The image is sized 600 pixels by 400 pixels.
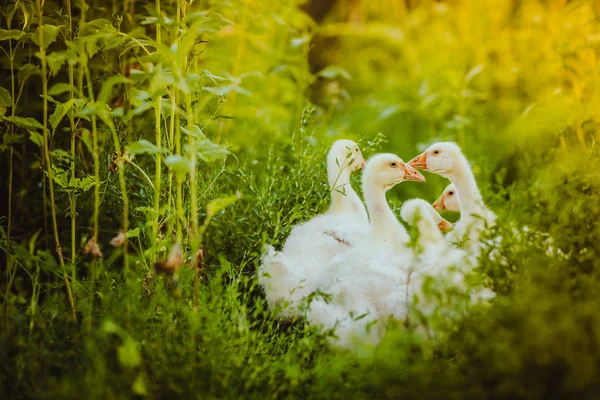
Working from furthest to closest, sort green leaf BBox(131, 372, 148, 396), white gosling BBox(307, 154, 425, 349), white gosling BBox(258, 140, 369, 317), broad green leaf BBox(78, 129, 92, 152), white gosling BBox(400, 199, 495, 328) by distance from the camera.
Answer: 1. white gosling BBox(258, 140, 369, 317)
2. white gosling BBox(307, 154, 425, 349)
3. broad green leaf BBox(78, 129, 92, 152)
4. white gosling BBox(400, 199, 495, 328)
5. green leaf BBox(131, 372, 148, 396)

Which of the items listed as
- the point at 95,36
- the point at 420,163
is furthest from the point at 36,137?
the point at 420,163

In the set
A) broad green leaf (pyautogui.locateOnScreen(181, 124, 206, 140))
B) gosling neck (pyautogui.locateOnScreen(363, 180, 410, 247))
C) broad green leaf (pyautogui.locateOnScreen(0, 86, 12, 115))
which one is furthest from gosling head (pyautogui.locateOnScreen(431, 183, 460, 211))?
broad green leaf (pyautogui.locateOnScreen(0, 86, 12, 115))

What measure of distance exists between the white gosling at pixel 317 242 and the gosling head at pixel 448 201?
0.54 metres

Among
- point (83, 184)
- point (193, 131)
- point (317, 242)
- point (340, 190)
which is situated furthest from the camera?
point (340, 190)

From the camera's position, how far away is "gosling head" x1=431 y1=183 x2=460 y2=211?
358cm

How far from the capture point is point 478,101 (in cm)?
509

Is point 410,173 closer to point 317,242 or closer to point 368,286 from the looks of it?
point 317,242

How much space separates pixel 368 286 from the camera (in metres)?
2.54

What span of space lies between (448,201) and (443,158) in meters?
0.52

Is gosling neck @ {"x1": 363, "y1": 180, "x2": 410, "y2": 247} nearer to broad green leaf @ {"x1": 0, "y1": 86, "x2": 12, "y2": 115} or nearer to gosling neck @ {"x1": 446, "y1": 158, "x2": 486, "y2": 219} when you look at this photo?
gosling neck @ {"x1": 446, "y1": 158, "x2": 486, "y2": 219}

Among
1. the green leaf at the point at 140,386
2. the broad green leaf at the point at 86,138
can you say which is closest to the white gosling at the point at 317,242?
the green leaf at the point at 140,386

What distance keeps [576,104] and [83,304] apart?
2.72 metres

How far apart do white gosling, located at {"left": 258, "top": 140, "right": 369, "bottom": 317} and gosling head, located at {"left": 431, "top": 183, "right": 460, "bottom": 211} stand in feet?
1.77

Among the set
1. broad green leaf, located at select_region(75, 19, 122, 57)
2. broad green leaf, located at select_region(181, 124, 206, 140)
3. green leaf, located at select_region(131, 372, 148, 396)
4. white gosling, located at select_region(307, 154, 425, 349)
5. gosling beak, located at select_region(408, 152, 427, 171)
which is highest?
gosling beak, located at select_region(408, 152, 427, 171)
